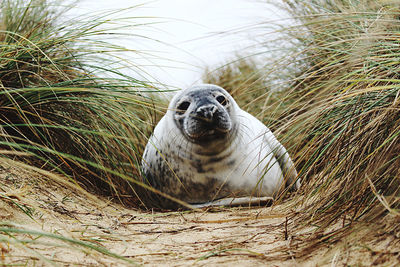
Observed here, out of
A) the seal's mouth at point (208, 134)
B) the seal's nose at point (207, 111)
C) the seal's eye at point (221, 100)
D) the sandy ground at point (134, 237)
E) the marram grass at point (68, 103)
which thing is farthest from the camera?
the seal's eye at point (221, 100)

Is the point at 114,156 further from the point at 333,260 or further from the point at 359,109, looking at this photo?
the point at 333,260

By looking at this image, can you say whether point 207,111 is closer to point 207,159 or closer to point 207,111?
point 207,111

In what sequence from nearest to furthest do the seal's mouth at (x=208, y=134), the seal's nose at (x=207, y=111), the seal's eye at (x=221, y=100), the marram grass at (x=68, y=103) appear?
the marram grass at (x=68, y=103) → the seal's nose at (x=207, y=111) → the seal's mouth at (x=208, y=134) → the seal's eye at (x=221, y=100)

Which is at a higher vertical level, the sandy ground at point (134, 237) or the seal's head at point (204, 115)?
the seal's head at point (204, 115)

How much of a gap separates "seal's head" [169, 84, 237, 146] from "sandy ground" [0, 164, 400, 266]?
517 mm

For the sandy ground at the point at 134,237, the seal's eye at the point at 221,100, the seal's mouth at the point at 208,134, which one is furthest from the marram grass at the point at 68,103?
the seal's eye at the point at 221,100

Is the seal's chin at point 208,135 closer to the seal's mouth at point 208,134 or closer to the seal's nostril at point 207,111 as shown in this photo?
the seal's mouth at point 208,134

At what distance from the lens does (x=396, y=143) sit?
1593mm

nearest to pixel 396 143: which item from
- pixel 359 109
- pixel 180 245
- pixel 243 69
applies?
pixel 359 109

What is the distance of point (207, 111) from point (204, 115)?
3 cm

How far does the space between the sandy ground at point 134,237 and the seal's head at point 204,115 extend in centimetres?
52

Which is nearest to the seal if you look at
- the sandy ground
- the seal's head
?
the seal's head

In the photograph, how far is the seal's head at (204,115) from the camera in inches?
107

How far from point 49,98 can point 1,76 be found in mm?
325
